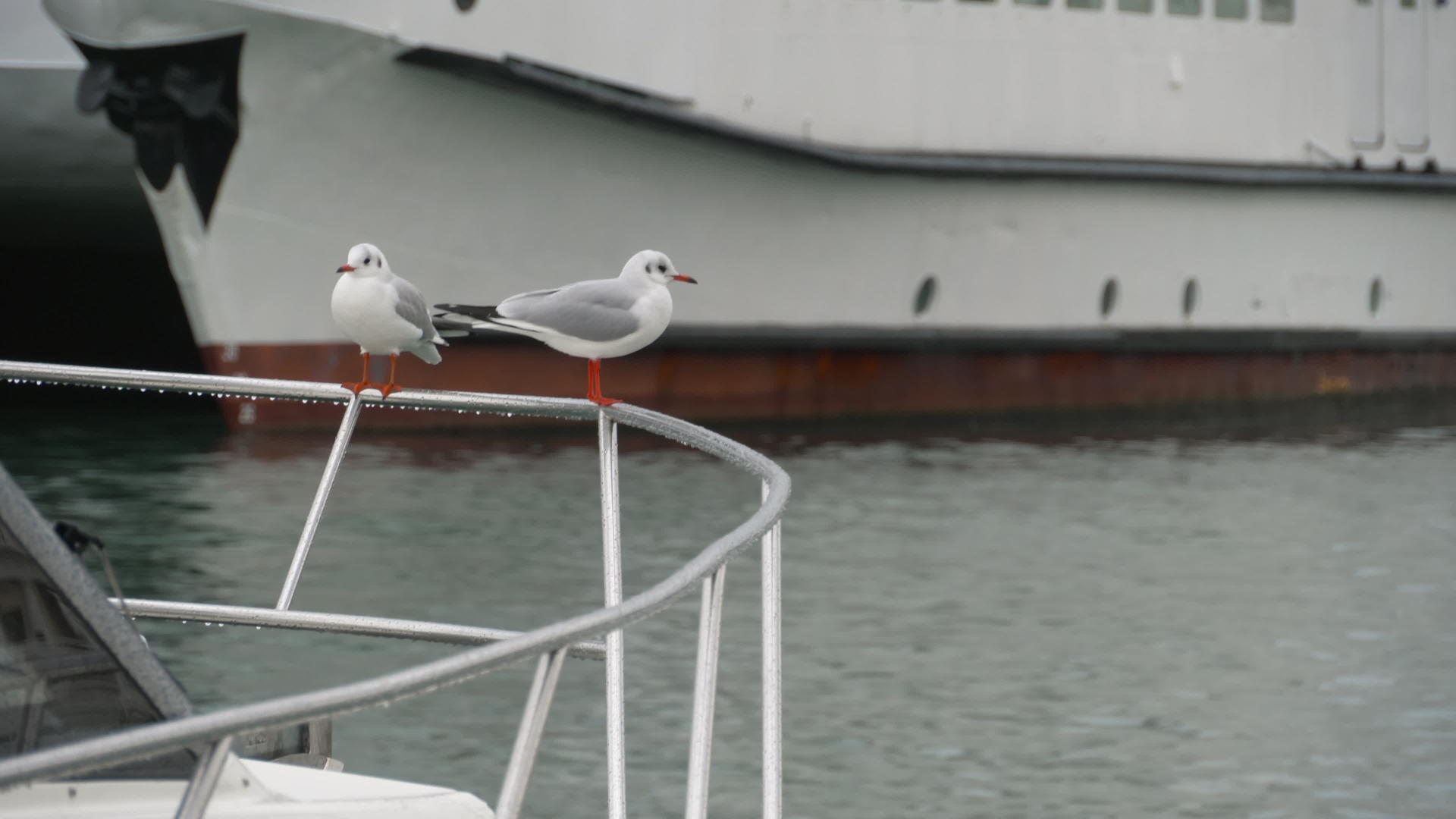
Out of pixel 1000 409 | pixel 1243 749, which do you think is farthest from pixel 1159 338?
pixel 1243 749

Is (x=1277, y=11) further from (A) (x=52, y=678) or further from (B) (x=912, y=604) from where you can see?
(A) (x=52, y=678)

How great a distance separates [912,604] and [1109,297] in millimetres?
6862

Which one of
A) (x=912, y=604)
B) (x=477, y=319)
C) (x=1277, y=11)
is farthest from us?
(x=1277, y=11)

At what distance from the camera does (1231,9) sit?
48.8 feet

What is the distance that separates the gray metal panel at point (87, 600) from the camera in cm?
170

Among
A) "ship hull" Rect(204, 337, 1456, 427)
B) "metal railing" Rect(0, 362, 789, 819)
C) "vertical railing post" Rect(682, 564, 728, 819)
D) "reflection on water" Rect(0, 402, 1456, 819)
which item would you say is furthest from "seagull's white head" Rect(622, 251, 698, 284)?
"ship hull" Rect(204, 337, 1456, 427)

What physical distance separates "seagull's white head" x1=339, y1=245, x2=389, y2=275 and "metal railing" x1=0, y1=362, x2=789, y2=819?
95 centimetres

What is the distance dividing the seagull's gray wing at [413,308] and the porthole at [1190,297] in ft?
37.6

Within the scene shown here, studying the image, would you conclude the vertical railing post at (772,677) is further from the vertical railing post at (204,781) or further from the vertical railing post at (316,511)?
the vertical railing post at (204,781)

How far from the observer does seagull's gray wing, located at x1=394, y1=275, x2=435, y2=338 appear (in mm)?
A: 3412

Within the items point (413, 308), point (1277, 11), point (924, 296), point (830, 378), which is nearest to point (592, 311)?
point (413, 308)

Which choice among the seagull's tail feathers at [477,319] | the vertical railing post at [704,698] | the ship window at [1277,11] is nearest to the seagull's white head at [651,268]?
the seagull's tail feathers at [477,319]

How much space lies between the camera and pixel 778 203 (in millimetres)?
12891

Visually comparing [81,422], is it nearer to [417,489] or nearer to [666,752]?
[417,489]
